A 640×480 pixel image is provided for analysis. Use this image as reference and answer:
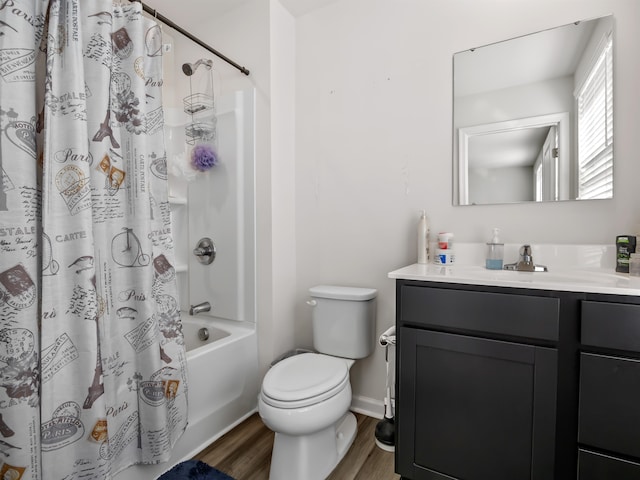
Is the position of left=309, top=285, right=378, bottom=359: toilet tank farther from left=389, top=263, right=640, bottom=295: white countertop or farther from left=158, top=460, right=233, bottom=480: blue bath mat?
left=158, top=460, right=233, bottom=480: blue bath mat

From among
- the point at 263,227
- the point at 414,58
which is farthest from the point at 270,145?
the point at 414,58

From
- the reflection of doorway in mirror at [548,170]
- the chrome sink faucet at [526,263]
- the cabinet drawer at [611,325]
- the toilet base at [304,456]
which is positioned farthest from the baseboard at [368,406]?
the reflection of doorway in mirror at [548,170]

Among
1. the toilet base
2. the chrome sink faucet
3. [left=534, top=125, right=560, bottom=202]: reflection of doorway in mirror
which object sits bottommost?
the toilet base

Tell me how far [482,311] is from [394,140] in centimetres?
107

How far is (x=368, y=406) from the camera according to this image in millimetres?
1939

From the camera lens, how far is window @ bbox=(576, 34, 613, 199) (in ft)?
4.52

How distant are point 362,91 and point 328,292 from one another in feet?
3.91

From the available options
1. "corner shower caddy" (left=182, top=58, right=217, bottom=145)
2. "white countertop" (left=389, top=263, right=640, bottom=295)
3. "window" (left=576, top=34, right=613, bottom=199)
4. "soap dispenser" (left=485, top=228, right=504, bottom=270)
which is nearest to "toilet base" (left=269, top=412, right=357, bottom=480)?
"white countertop" (left=389, top=263, right=640, bottom=295)

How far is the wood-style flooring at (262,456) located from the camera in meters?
1.47

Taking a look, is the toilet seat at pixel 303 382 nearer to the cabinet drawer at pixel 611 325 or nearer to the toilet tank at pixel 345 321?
the toilet tank at pixel 345 321

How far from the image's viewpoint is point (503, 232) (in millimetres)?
1583

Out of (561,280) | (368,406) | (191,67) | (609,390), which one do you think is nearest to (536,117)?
(561,280)

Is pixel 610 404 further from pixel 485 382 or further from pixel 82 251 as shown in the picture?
pixel 82 251

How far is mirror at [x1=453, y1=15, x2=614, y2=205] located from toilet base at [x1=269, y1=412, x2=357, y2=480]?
132cm
